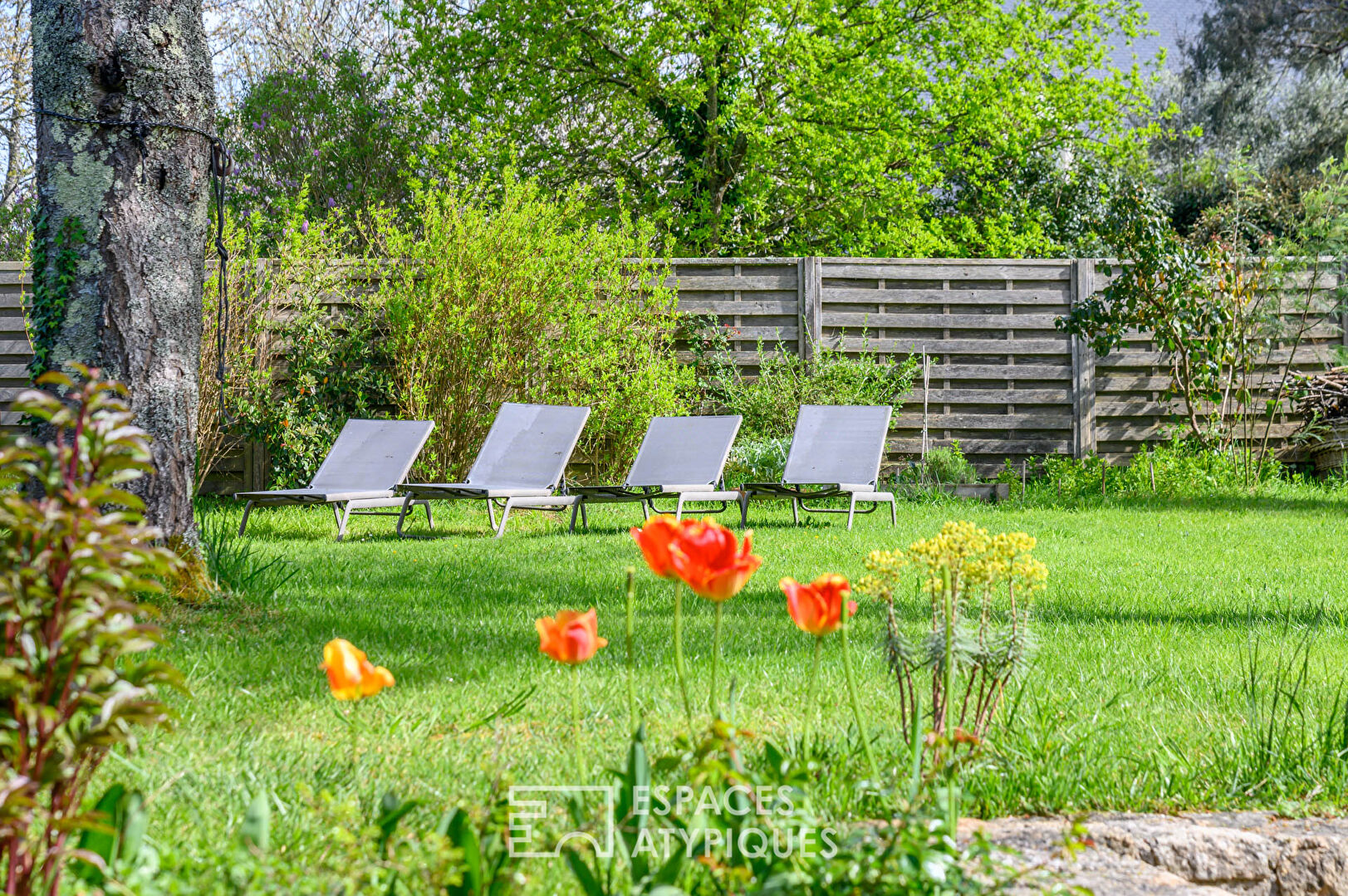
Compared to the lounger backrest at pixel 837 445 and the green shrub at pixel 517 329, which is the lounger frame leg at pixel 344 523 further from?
the lounger backrest at pixel 837 445

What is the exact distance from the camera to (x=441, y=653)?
3287 mm

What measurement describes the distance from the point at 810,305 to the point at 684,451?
236cm

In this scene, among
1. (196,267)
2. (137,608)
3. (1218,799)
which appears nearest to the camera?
(137,608)

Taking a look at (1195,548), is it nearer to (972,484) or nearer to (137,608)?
(972,484)

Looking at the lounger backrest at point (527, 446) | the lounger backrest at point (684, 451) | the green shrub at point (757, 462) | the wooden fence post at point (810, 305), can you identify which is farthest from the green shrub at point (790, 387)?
the lounger backrest at point (527, 446)

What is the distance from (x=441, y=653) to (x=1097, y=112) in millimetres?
15124

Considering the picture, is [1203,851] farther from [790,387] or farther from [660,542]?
[790,387]

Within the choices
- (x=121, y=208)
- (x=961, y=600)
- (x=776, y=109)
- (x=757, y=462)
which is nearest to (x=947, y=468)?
(x=757, y=462)

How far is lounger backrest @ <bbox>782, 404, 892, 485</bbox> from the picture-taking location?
7.43 m

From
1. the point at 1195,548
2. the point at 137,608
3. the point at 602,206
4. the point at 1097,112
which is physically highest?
the point at 1097,112

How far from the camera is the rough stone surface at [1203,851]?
1.65m

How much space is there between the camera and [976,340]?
30.6 ft

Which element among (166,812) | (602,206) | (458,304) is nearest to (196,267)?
(166,812)

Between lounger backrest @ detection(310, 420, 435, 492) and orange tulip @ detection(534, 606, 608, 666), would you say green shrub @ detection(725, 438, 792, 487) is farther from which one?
orange tulip @ detection(534, 606, 608, 666)
